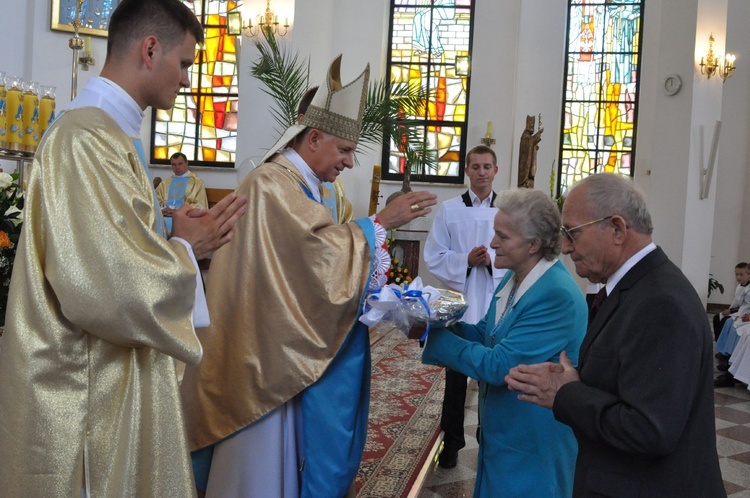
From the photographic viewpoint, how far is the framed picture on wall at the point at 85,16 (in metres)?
10.3

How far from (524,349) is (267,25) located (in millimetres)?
8450

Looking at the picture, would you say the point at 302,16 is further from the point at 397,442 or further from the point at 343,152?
the point at 343,152

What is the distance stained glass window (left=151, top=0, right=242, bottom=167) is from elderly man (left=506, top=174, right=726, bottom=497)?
11.3 m

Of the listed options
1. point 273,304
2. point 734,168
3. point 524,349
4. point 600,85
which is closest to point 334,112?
point 273,304

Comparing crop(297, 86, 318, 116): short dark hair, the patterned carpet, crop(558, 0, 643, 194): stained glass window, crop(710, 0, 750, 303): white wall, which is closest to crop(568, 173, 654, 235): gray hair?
crop(297, 86, 318, 116): short dark hair

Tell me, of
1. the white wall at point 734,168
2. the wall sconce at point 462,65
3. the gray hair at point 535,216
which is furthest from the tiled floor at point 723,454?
the white wall at point 734,168

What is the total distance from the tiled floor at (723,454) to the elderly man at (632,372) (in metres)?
2.23

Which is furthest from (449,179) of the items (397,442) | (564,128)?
(397,442)

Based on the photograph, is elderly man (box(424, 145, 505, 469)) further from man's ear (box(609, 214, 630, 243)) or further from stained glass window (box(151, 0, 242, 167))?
stained glass window (box(151, 0, 242, 167))

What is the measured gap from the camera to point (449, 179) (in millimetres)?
12570

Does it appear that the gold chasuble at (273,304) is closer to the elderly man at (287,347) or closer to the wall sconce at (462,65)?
the elderly man at (287,347)

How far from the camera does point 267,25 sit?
9.99m

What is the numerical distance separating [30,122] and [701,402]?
9.95ft

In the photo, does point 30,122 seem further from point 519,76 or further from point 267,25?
point 519,76
